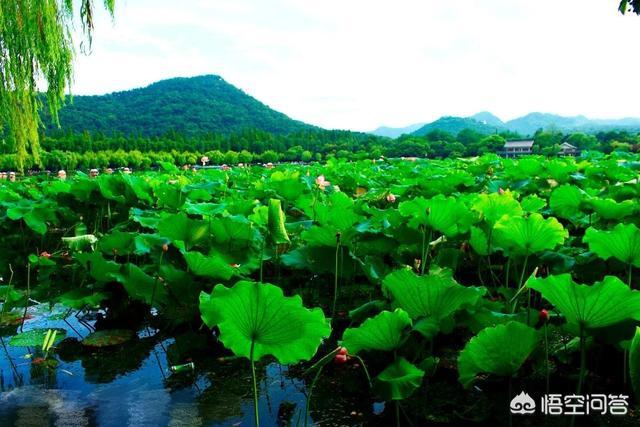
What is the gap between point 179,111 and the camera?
275ft

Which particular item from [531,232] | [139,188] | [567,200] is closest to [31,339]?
[139,188]

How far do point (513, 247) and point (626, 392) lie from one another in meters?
0.49

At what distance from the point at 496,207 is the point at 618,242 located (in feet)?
1.39

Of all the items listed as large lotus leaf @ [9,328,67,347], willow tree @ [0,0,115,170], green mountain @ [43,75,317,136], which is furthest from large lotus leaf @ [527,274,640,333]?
green mountain @ [43,75,317,136]

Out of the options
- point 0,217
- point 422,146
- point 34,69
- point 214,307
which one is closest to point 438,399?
point 214,307

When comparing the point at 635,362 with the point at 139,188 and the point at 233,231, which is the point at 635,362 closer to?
the point at 233,231

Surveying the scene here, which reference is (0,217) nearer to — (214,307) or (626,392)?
(214,307)

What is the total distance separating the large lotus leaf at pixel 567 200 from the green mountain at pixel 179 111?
7283 cm

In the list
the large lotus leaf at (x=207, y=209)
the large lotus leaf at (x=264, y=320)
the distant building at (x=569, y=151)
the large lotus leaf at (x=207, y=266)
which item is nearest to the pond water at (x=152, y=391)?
the large lotus leaf at (x=207, y=266)

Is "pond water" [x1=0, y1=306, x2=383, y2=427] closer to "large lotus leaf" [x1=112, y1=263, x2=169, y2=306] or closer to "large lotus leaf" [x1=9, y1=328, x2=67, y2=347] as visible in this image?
"large lotus leaf" [x1=9, y1=328, x2=67, y2=347]

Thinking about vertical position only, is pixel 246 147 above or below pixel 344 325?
above

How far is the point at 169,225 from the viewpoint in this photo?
195cm

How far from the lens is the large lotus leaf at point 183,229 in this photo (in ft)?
6.35

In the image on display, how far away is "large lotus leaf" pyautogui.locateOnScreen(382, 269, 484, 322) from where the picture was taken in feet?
3.71
